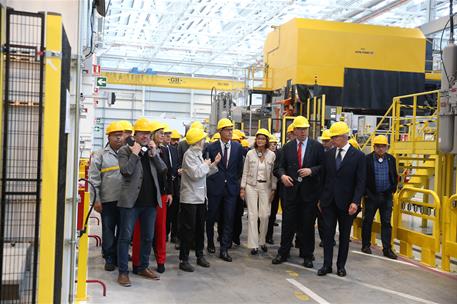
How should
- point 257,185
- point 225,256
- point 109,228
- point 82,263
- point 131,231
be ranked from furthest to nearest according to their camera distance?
point 257,185
point 225,256
point 109,228
point 131,231
point 82,263

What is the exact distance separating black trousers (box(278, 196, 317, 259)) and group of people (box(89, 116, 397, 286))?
0.05ft

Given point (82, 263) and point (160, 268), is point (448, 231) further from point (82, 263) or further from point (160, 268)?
point (82, 263)

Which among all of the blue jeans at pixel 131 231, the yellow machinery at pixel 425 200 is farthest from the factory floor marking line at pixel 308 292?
the yellow machinery at pixel 425 200

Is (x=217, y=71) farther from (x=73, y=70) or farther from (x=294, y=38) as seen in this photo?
(x=73, y=70)

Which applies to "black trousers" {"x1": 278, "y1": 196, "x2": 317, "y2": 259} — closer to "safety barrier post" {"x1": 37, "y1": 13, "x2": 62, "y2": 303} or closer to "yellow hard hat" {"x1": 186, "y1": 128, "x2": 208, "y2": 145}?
"yellow hard hat" {"x1": 186, "y1": 128, "x2": 208, "y2": 145}

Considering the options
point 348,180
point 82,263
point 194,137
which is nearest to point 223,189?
point 194,137

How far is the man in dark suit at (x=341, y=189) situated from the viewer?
251 inches

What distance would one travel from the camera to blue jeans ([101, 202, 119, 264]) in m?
6.20

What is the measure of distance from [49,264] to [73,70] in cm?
138

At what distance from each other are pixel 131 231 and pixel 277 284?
6.21ft

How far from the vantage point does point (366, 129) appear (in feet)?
44.3

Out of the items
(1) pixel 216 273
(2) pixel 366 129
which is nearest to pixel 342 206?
(1) pixel 216 273

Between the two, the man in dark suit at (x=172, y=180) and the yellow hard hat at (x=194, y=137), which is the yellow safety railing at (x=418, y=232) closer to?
the yellow hard hat at (x=194, y=137)

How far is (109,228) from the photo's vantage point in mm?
6277
